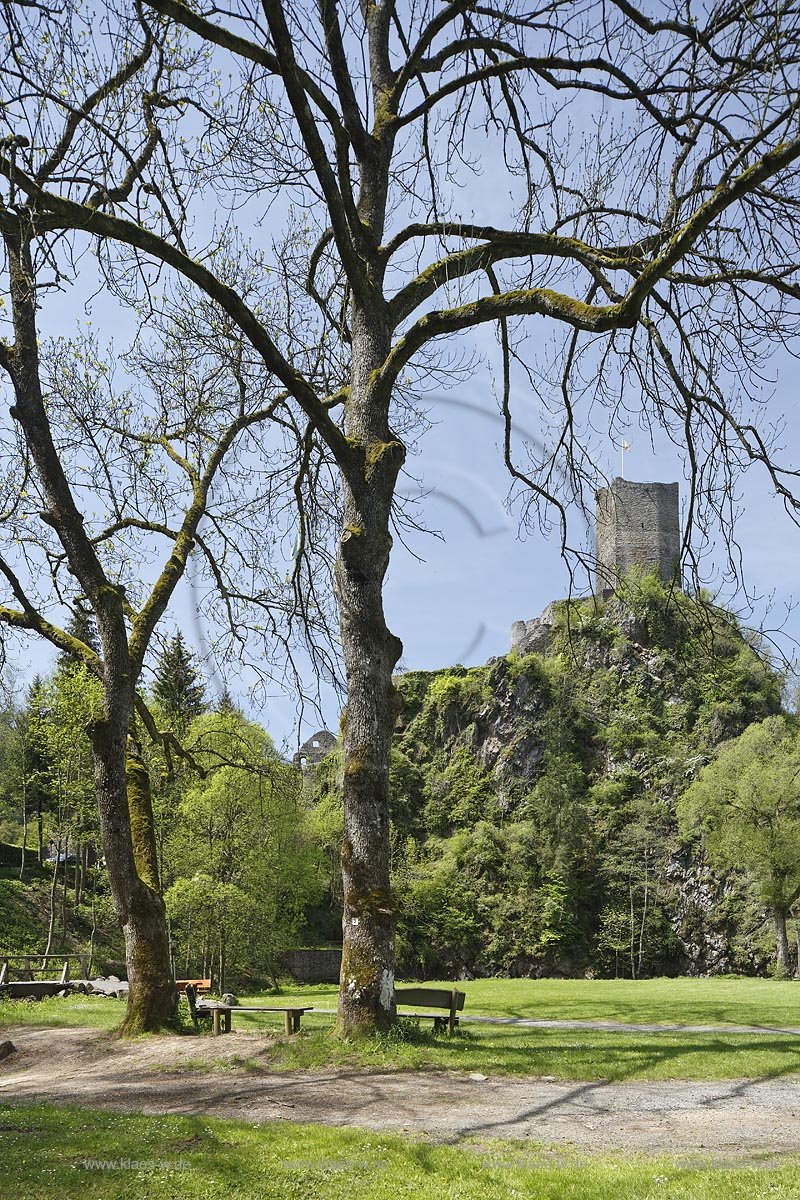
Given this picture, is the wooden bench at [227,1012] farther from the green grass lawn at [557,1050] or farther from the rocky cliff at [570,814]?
the rocky cliff at [570,814]

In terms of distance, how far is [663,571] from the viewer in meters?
61.4

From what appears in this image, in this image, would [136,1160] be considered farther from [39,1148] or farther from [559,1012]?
[559,1012]

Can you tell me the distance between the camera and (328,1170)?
487cm

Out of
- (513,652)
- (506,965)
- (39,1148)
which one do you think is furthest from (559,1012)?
(513,652)

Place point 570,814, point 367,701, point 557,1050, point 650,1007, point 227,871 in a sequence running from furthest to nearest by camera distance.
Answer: point 570,814, point 227,871, point 650,1007, point 367,701, point 557,1050

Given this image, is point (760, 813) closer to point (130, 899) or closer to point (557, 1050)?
point (557, 1050)

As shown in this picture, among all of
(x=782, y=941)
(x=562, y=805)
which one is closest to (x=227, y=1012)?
(x=782, y=941)

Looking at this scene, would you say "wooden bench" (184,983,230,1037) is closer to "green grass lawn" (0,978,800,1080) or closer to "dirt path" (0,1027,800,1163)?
"green grass lawn" (0,978,800,1080)

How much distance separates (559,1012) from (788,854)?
2070cm

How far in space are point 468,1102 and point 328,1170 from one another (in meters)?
2.18

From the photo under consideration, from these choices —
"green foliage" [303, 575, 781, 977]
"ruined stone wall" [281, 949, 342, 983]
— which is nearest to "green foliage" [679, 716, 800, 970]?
"green foliage" [303, 575, 781, 977]

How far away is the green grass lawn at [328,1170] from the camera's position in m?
4.50

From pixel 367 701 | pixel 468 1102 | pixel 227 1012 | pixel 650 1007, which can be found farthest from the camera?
pixel 650 1007

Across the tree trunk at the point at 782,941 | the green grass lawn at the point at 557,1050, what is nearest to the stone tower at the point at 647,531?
the tree trunk at the point at 782,941
